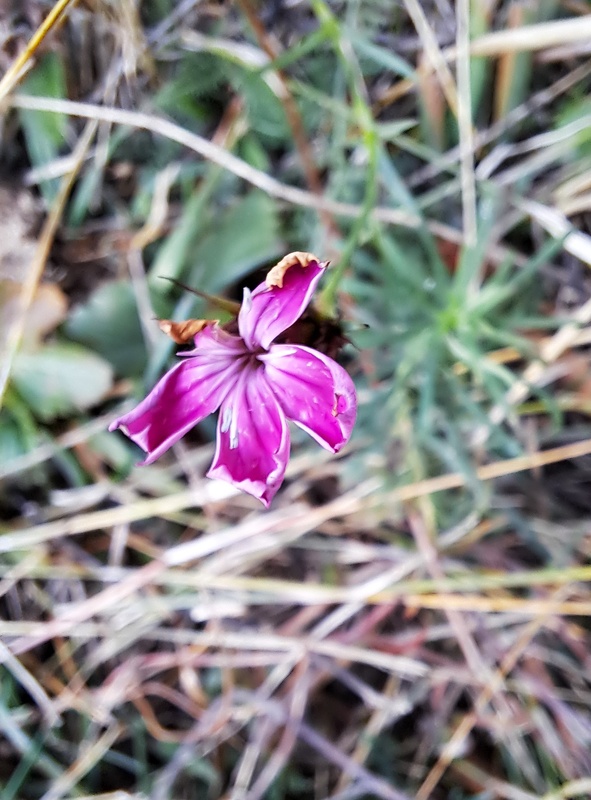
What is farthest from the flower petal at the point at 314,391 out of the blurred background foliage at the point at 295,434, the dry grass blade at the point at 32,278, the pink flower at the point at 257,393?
the dry grass blade at the point at 32,278

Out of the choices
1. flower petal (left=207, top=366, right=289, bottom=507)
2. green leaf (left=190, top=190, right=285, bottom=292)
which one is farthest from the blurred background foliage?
flower petal (left=207, top=366, right=289, bottom=507)

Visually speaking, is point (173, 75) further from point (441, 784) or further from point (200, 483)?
point (441, 784)

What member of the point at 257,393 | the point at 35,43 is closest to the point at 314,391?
the point at 257,393

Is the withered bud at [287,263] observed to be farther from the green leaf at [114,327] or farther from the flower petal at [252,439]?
the green leaf at [114,327]

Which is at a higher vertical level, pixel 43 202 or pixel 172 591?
pixel 43 202

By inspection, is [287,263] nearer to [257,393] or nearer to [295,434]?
[257,393]

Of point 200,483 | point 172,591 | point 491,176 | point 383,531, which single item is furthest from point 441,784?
point 491,176
